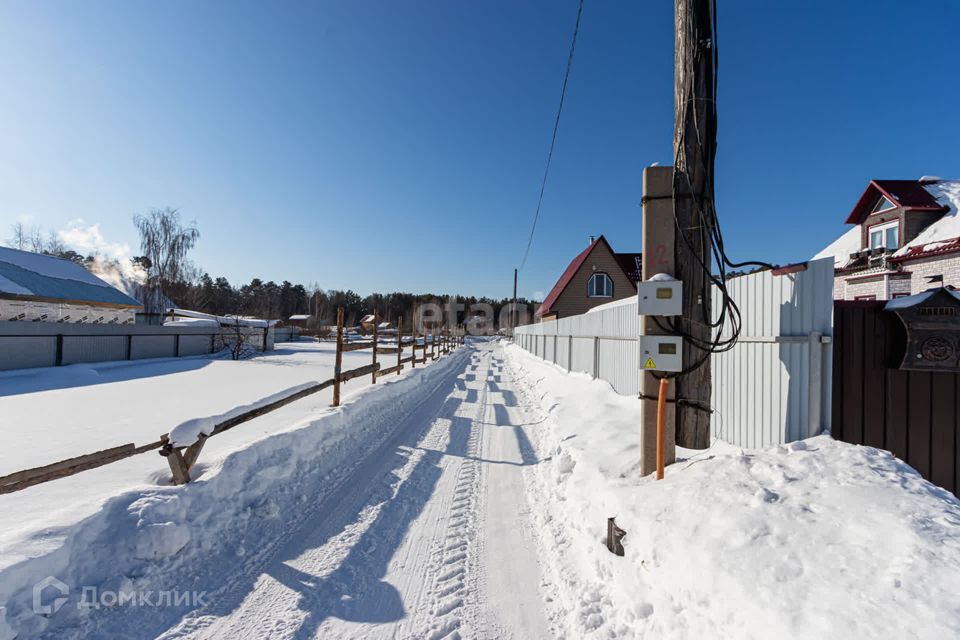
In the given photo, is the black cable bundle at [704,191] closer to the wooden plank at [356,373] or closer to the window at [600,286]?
the wooden plank at [356,373]

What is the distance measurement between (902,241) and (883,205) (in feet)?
6.91

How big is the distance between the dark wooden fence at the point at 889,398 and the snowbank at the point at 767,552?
634mm

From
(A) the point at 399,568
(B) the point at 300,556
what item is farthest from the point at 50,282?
(A) the point at 399,568

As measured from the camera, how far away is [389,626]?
238 cm

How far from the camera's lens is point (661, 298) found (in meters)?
3.18

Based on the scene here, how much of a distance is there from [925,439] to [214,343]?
2740 cm

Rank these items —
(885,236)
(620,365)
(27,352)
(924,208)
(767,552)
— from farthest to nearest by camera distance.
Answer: (885,236), (924,208), (27,352), (620,365), (767,552)

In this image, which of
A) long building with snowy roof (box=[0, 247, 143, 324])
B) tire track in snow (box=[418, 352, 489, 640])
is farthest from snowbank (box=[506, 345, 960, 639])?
long building with snowy roof (box=[0, 247, 143, 324])

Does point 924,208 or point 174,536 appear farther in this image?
point 924,208

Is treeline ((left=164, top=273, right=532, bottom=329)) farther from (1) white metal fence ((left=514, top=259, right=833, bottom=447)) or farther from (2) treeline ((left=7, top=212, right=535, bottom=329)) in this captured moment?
(1) white metal fence ((left=514, top=259, right=833, bottom=447))

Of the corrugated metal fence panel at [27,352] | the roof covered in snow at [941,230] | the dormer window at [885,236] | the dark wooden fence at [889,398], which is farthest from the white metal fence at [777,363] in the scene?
the corrugated metal fence panel at [27,352]

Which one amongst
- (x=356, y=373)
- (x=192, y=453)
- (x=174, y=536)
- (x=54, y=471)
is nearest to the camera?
(x=54, y=471)

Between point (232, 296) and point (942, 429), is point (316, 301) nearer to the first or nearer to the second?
point (232, 296)

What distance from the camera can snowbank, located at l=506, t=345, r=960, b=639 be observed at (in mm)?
1622
